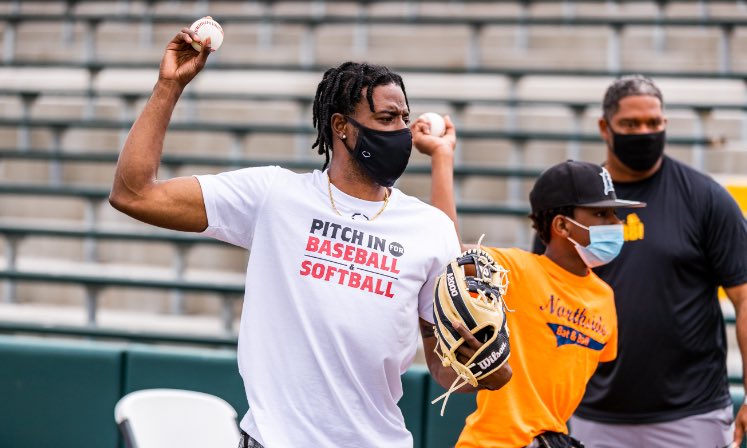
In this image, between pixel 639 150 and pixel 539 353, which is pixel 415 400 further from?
pixel 539 353

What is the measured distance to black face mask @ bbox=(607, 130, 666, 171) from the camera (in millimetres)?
3352

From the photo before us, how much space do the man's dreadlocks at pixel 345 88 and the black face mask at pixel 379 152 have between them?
0.06 metres

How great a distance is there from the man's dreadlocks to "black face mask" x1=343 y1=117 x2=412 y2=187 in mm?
61

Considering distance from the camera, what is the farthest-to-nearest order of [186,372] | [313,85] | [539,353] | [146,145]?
[313,85] → [186,372] → [539,353] → [146,145]

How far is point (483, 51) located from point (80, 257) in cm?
385

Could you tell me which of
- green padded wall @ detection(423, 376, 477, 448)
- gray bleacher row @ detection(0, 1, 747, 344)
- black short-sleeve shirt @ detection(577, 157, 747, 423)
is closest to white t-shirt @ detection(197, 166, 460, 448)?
black short-sleeve shirt @ detection(577, 157, 747, 423)

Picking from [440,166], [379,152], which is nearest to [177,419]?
[440,166]

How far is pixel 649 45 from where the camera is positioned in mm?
8180

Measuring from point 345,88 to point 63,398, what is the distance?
2.78 metres

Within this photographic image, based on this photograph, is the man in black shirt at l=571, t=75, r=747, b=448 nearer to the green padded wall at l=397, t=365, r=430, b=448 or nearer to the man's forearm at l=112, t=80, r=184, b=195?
the green padded wall at l=397, t=365, r=430, b=448

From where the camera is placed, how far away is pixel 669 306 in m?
3.20

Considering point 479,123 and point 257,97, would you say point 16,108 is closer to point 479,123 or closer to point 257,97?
point 257,97

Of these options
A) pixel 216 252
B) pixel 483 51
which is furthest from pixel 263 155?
pixel 483 51

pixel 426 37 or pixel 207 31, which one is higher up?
pixel 426 37
